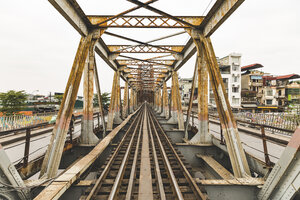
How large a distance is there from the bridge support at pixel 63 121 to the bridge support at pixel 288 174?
621 centimetres

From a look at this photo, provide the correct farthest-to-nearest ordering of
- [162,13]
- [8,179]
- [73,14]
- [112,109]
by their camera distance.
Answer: [112,109]
[162,13]
[73,14]
[8,179]

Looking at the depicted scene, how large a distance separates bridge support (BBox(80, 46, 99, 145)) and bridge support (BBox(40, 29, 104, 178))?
4.56ft

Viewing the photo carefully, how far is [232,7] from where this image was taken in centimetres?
465

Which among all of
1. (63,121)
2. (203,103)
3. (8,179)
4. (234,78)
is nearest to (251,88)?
(234,78)

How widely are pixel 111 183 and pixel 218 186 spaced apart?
3.10m

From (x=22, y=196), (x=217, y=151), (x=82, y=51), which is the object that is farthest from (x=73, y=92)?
(x=217, y=151)

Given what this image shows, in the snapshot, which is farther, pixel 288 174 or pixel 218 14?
pixel 218 14

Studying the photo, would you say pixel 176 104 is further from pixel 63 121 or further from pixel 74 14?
pixel 74 14

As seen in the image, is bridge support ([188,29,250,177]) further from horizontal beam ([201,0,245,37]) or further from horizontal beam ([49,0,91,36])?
horizontal beam ([49,0,91,36])

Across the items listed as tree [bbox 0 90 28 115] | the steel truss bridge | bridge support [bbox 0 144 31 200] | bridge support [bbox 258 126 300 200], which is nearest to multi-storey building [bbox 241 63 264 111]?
the steel truss bridge

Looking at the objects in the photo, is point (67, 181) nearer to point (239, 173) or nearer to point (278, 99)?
point (239, 173)

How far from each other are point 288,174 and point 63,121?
6.52m

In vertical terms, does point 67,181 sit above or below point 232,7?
below

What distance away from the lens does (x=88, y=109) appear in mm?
7547
